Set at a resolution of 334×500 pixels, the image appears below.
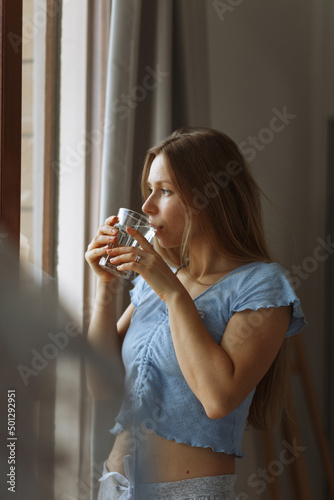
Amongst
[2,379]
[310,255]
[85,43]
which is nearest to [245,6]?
[85,43]

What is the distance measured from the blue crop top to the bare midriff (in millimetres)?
13

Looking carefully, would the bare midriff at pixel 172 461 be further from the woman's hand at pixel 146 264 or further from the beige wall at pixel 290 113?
the beige wall at pixel 290 113

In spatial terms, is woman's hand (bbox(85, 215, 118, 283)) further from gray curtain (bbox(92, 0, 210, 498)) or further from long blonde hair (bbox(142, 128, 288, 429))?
gray curtain (bbox(92, 0, 210, 498))

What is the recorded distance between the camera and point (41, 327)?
0.53 metres

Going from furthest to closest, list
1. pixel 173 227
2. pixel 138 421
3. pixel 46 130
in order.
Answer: pixel 46 130 < pixel 173 227 < pixel 138 421

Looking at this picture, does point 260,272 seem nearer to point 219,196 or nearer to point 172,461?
point 219,196

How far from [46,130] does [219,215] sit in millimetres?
444

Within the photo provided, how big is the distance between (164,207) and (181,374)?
27 centimetres

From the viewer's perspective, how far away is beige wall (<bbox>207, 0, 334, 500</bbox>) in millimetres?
1541

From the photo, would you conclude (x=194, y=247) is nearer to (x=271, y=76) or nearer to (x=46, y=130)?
(x=46, y=130)

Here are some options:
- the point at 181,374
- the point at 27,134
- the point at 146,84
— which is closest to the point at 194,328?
the point at 181,374

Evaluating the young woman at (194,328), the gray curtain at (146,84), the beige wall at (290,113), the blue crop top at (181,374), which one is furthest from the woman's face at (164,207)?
the beige wall at (290,113)

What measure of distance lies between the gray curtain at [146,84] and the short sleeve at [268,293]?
15.7 inches

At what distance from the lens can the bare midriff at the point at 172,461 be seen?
0.82 meters
